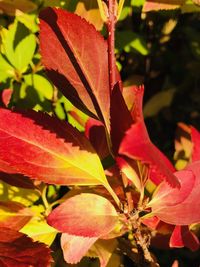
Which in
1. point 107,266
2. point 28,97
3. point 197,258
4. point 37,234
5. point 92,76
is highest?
point 92,76

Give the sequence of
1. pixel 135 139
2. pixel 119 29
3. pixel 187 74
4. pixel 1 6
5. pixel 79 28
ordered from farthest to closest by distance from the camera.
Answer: pixel 187 74 < pixel 119 29 < pixel 1 6 < pixel 79 28 < pixel 135 139

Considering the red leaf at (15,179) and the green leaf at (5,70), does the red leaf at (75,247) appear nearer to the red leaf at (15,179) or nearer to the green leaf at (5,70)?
the red leaf at (15,179)

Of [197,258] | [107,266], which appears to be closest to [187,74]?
[197,258]

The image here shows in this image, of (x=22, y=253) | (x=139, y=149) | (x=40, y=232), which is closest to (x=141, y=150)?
(x=139, y=149)

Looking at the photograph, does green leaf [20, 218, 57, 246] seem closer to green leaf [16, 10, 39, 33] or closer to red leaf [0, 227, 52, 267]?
red leaf [0, 227, 52, 267]

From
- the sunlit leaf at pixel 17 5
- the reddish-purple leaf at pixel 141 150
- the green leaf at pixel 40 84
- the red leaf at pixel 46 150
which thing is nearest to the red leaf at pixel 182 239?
the red leaf at pixel 46 150

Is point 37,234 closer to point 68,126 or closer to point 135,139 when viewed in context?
point 68,126

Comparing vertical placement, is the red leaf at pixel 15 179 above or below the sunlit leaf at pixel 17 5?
below
